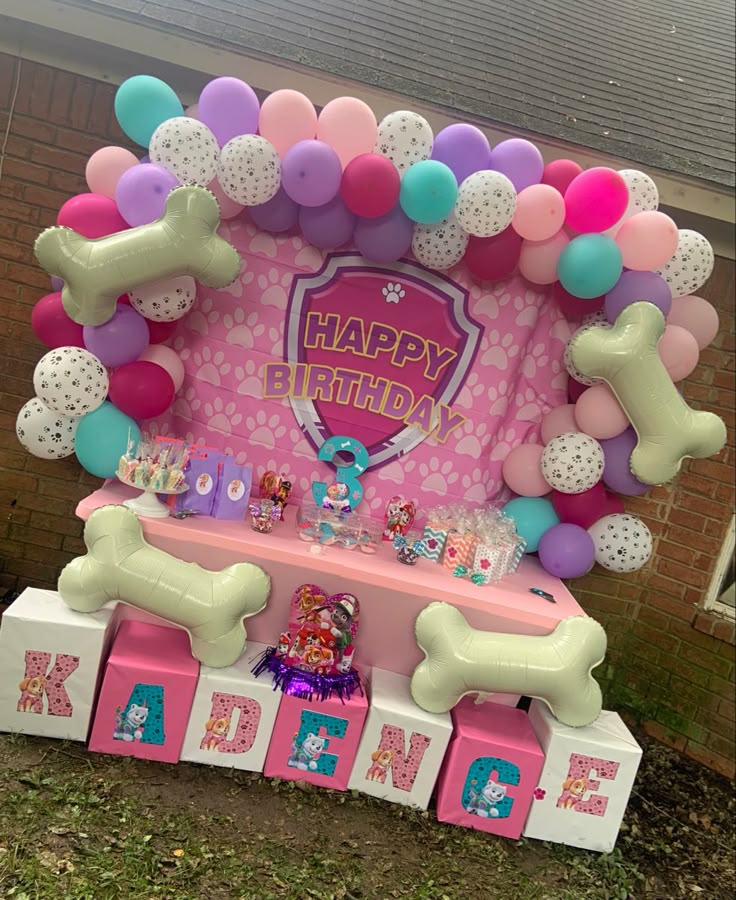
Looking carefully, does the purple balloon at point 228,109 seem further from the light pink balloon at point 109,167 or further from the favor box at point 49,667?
the favor box at point 49,667

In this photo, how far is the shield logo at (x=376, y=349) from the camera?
10.9ft

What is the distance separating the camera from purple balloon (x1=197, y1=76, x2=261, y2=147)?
2748 millimetres

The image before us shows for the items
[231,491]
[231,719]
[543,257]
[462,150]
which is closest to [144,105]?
[462,150]

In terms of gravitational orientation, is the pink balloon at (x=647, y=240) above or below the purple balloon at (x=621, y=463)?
above

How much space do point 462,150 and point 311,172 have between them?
2.00 ft

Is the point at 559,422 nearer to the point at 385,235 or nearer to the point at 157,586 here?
the point at 385,235

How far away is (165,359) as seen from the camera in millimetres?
3156

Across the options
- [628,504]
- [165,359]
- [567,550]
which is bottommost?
[567,550]

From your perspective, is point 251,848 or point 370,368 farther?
point 370,368

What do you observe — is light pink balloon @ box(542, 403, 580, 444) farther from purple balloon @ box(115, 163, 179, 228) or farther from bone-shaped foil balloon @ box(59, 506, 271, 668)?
purple balloon @ box(115, 163, 179, 228)

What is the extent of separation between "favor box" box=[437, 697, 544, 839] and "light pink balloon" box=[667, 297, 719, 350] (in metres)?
1.91

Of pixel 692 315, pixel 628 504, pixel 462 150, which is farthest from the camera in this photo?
pixel 628 504

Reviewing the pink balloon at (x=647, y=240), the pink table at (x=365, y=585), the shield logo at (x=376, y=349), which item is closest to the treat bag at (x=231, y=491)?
the pink table at (x=365, y=585)

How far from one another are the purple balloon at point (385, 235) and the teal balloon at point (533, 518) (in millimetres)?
1275
